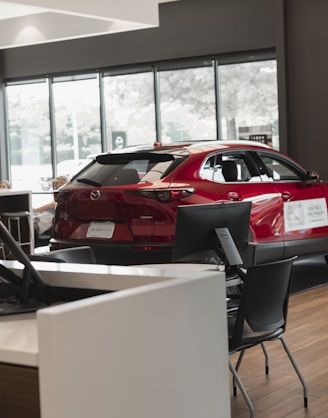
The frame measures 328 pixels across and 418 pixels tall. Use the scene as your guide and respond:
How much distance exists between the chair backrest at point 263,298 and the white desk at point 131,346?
1.39 metres

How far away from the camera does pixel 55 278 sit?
3061 millimetres

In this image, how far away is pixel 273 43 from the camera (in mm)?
12492

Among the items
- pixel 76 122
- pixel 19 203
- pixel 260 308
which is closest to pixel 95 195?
pixel 19 203

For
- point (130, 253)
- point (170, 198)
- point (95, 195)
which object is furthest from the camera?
point (95, 195)

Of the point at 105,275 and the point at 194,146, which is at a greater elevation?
the point at 194,146

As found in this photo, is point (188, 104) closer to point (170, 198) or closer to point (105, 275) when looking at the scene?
point (170, 198)

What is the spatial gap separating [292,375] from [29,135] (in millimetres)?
11524

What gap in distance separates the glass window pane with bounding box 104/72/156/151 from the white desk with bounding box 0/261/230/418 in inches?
445

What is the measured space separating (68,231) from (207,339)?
5.21 meters

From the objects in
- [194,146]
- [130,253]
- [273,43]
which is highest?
[273,43]

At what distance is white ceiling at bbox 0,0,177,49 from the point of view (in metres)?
9.80

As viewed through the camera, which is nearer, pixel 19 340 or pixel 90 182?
pixel 19 340

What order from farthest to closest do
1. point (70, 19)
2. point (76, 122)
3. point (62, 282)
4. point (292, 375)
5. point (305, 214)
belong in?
1. point (76, 122)
2. point (70, 19)
3. point (305, 214)
4. point (292, 375)
5. point (62, 282)

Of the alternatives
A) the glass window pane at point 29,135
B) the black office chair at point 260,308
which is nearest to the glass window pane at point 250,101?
the glass window pane at point 29,135
